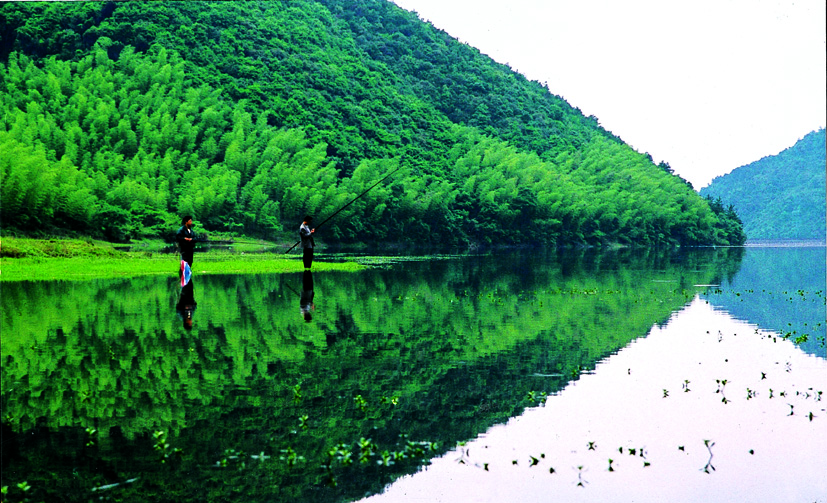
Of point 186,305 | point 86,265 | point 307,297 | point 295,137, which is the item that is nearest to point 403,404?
point 186,305

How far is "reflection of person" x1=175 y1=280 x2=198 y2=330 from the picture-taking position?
15.3 metres

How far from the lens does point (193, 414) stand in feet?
28.6

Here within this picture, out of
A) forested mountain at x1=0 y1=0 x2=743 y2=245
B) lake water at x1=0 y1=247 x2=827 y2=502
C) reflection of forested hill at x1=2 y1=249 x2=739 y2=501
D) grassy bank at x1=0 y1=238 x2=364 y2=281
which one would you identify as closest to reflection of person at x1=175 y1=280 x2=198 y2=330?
lake water at x1=0 y1=247 x2=827 y2=502

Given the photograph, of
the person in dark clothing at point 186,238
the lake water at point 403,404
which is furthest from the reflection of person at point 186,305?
the person in dark clothing at point 186,238

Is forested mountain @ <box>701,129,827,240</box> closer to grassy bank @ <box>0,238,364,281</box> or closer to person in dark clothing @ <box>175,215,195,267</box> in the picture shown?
grassy bank @ <box>0,238,364,281</box>

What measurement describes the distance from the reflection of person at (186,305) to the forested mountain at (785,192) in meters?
132

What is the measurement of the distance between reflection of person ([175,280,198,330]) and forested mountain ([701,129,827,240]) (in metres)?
132

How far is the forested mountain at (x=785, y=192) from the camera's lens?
14525 cm

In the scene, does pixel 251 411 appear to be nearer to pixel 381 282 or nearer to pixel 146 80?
pixel 381 282

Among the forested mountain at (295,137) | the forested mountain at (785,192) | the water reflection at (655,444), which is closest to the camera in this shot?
the water reflection at (655,444)

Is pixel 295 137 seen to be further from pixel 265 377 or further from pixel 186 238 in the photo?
pixel 265 377

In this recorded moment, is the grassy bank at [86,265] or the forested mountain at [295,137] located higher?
the forested mountain at [295,137]

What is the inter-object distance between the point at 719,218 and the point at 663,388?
9704 cm

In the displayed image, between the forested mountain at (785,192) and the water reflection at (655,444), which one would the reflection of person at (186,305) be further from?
the forested mountain at (785,192)
